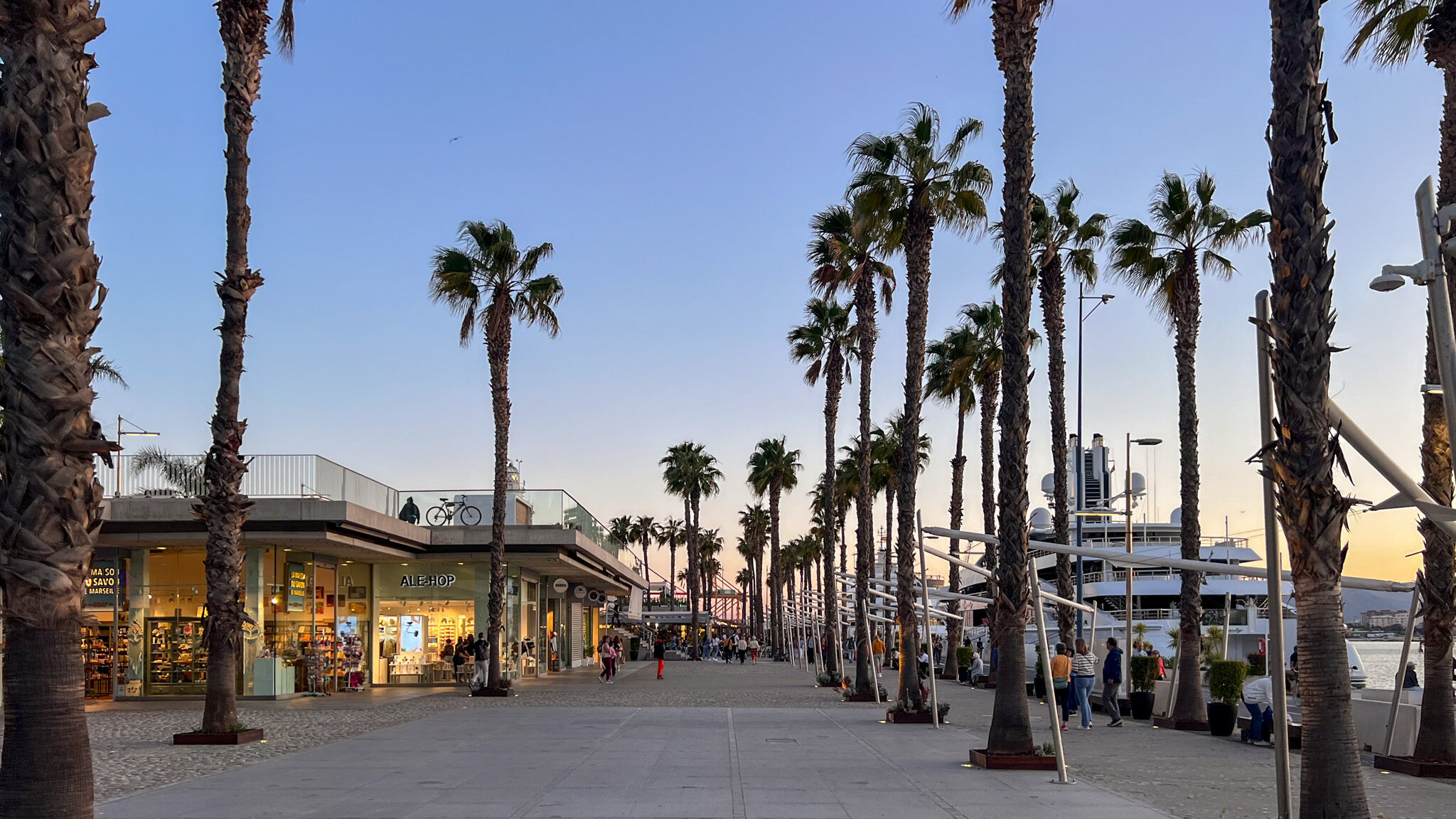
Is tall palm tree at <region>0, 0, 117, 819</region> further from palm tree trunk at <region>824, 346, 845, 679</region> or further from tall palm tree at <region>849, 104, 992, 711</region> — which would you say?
palm tree trunk at <region>824, 346, 845, 679</region>

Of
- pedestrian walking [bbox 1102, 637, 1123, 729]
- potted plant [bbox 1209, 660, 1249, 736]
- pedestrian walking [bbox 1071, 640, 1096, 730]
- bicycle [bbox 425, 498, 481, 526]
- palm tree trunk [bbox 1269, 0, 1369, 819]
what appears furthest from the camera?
bicycle [bbox 425, 498, 481, 526]

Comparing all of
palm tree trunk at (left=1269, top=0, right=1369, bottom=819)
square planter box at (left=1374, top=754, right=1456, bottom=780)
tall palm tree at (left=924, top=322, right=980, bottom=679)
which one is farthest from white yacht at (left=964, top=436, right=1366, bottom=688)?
palm tree trunk at (left=1269, top=0, right=1369, bottom=819)

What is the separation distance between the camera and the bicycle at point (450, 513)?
3806cm

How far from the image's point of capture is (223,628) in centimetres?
1930

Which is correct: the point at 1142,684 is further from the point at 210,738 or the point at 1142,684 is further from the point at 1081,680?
the point at 210,738

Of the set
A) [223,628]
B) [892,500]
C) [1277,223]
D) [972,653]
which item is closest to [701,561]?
[892,500]

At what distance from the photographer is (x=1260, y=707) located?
19.5 meters

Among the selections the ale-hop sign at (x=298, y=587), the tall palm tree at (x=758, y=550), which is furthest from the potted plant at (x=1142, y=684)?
the tall palm tree at (x=758, y=550)

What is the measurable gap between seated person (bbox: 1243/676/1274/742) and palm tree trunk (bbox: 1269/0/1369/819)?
401 inches

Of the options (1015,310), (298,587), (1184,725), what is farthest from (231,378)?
(1184,725)

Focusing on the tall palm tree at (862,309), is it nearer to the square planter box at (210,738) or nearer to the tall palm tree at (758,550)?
the square planter box at (210,738)

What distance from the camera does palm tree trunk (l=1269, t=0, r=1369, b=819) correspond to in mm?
9609

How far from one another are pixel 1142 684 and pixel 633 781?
54.2ft

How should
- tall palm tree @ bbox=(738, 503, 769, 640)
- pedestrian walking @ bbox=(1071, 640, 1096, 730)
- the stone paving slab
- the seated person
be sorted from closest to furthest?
the stone paving slab, the seated person, pedestrian walking @ bbox=(1071, 640, 1096, 730), tall palm tree @ bbox=(738, 503, 769, 640)
